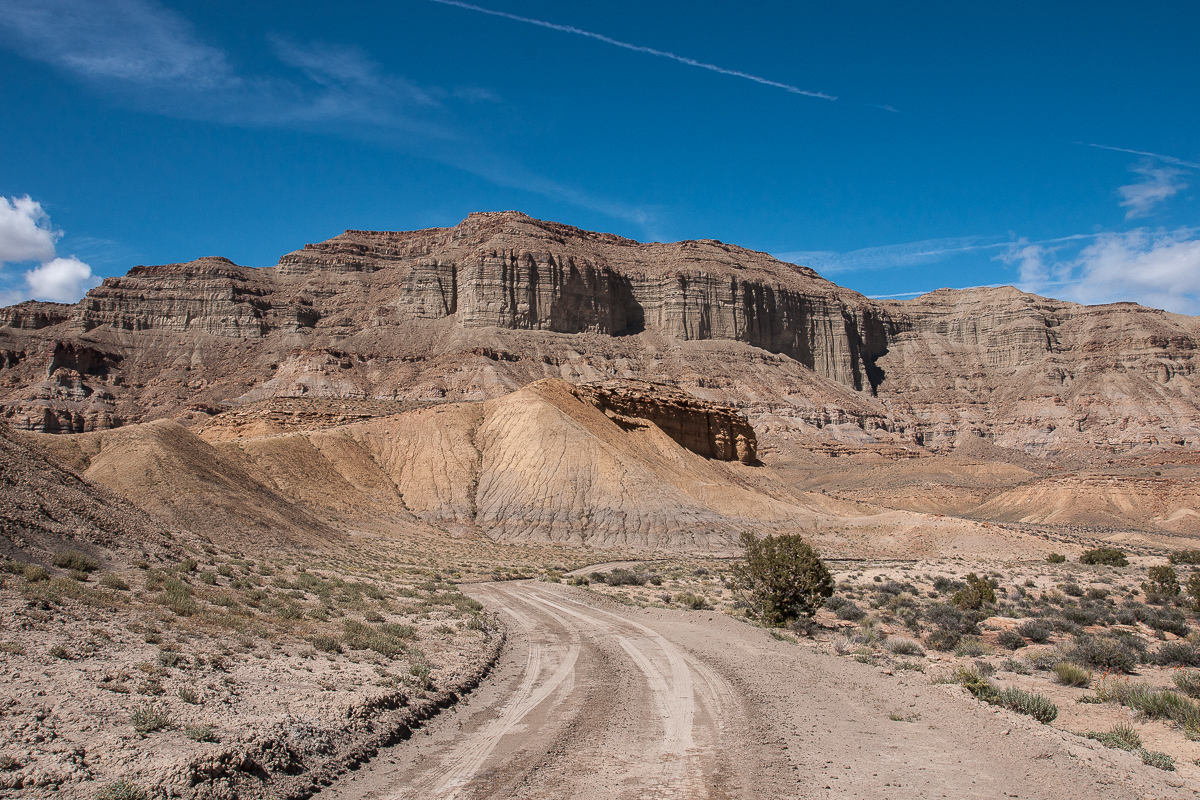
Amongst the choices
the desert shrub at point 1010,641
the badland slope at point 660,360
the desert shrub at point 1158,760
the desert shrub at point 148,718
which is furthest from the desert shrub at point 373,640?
the badland slope at point 660,360

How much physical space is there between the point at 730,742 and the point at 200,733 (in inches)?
232

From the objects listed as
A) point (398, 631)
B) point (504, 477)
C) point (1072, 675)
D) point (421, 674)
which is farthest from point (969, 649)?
point (504, 477)

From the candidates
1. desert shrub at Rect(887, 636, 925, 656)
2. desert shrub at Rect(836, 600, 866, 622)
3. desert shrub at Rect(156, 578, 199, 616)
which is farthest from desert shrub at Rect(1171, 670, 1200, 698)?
desert shrub at Rect(156, 578, 199, 616)

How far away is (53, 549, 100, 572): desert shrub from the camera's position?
1273cm

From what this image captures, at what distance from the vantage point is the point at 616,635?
16812 mm

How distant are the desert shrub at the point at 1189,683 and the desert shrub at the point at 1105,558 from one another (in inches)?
1238

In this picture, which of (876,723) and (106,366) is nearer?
(876,723)

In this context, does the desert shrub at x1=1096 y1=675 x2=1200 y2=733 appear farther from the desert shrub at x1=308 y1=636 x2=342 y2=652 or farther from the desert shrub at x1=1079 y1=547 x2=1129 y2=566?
the desert shrub at x1=1079 y1=547 x2=1129 y2=566

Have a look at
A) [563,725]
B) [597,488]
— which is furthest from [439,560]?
[563,725]

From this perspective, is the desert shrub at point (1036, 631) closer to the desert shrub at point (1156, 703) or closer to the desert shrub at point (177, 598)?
the desert shrub at point (1156, 703)

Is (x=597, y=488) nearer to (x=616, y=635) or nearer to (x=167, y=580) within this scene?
(x=616, y=635)

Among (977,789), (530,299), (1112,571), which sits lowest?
(1112,571)

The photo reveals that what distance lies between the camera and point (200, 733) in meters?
6.96

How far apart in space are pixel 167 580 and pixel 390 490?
38834 millimetres
